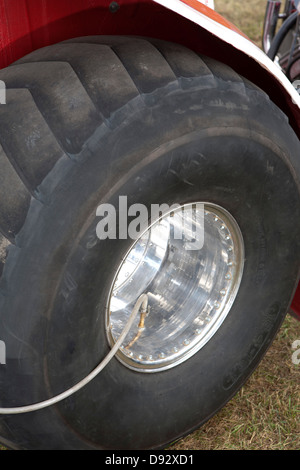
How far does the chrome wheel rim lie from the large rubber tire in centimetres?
4

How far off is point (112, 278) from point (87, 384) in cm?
25

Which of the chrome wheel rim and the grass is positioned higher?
the chrome wheel rim

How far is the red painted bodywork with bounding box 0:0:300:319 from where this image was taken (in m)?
1.21

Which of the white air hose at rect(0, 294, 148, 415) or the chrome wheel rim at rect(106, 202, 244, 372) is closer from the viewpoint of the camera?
the white air hose at rect(0, 294, 148, 415)

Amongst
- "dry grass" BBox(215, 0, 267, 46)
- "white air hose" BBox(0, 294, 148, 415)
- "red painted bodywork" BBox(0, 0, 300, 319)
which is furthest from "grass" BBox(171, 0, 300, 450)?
"dry grass" BBox(215, 0, 267, 46)

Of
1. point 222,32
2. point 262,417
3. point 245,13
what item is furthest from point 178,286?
point 245,13

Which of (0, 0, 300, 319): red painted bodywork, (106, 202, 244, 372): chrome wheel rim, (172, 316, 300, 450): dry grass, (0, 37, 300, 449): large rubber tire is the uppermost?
(0, 0, 300, 319): red painted bodywork

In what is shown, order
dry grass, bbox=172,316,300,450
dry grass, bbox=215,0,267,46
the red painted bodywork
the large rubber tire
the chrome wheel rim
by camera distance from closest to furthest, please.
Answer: the large rubber tire < the red painted bodywork < the chrome wheel rim < dry grass, bbox=172,316,300,450 < dry grass, bbox=215,0,267,46

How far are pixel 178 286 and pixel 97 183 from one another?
1.93 feet

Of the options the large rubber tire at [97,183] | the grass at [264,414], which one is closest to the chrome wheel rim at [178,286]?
the large rubber tire at [97,183]

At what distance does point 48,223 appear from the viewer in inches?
40.9

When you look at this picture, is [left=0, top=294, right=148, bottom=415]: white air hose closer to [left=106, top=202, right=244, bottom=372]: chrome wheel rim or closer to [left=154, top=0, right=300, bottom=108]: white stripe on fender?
[left=106, top=202, right=244, bottom=372]: chrome wheel rim

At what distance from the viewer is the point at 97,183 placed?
41.7 inches
